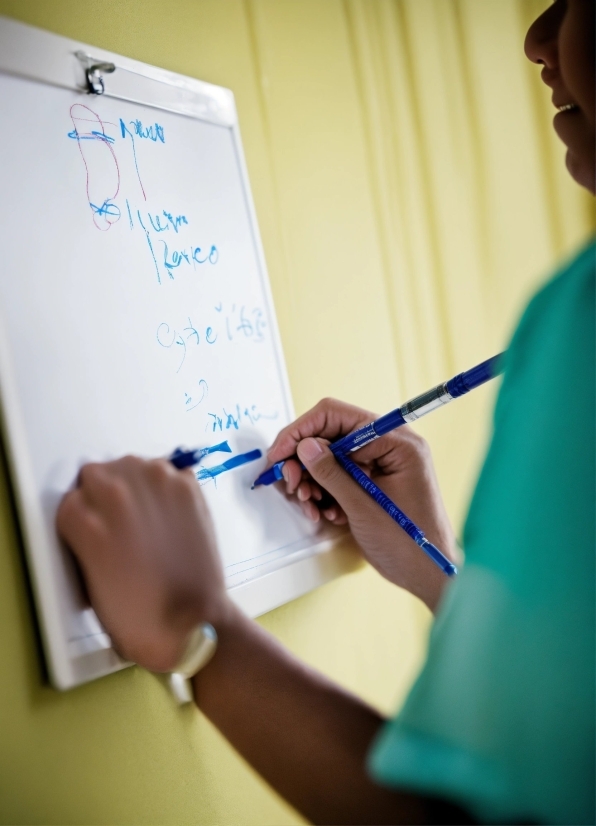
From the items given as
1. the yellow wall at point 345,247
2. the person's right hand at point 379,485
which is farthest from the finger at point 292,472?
the yellow wall at point 345,247

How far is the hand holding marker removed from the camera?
74 centimetres

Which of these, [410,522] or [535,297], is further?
[410,522]

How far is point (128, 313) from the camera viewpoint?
70cm

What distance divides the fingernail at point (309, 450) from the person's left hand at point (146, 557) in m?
0.20

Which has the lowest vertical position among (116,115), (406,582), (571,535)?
(406,582)

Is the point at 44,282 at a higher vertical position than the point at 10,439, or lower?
higher

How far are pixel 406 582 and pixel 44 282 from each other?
50 centimetres

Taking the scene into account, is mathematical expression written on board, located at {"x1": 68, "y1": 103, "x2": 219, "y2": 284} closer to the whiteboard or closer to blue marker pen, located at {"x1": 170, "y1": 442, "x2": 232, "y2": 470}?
the whiteboard

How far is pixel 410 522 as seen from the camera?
791 mm

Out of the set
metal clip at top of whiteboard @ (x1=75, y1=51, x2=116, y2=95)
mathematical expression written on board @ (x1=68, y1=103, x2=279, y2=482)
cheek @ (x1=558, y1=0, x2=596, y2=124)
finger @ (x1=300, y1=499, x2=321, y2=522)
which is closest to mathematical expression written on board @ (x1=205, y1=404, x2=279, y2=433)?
mathematical expression written on board @ (x1=68, y1=103, x2=279, y2=482)

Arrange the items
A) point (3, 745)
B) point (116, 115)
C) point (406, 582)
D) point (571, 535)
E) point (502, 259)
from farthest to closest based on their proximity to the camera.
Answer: point (502, 259) < point (406, 582) < point (116, 115) < point (3, 745) < point (571, 535)

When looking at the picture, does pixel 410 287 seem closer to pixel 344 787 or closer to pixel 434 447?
pixel 434 447

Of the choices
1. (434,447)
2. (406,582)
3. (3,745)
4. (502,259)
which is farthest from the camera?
(502,259)

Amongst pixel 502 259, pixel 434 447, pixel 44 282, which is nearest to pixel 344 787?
pixel 44 282
